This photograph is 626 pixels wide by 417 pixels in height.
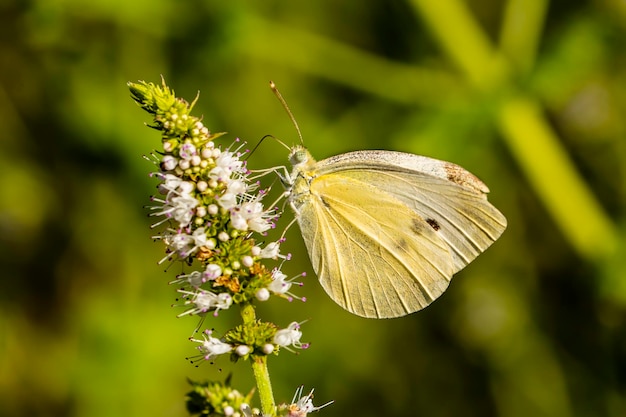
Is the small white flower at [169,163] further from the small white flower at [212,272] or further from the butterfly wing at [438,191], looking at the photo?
the butterfly wing at [438,191]

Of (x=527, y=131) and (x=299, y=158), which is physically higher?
(x=527, y=131)

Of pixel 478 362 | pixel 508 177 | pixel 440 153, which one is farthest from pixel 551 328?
pixel 440 153

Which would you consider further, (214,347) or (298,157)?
(298,157)

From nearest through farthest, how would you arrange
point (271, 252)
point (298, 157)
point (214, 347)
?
point (214, 347), point (271, 252), point (298, 157)

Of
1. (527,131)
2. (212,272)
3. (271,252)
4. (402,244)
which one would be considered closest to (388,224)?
(402,244)

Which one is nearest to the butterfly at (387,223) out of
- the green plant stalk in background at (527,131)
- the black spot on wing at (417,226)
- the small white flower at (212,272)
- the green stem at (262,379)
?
the black spot on wing at (417,226)

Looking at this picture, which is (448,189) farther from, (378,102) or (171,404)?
(171,404)

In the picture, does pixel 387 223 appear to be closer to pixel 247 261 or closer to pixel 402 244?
pixel 402 244
